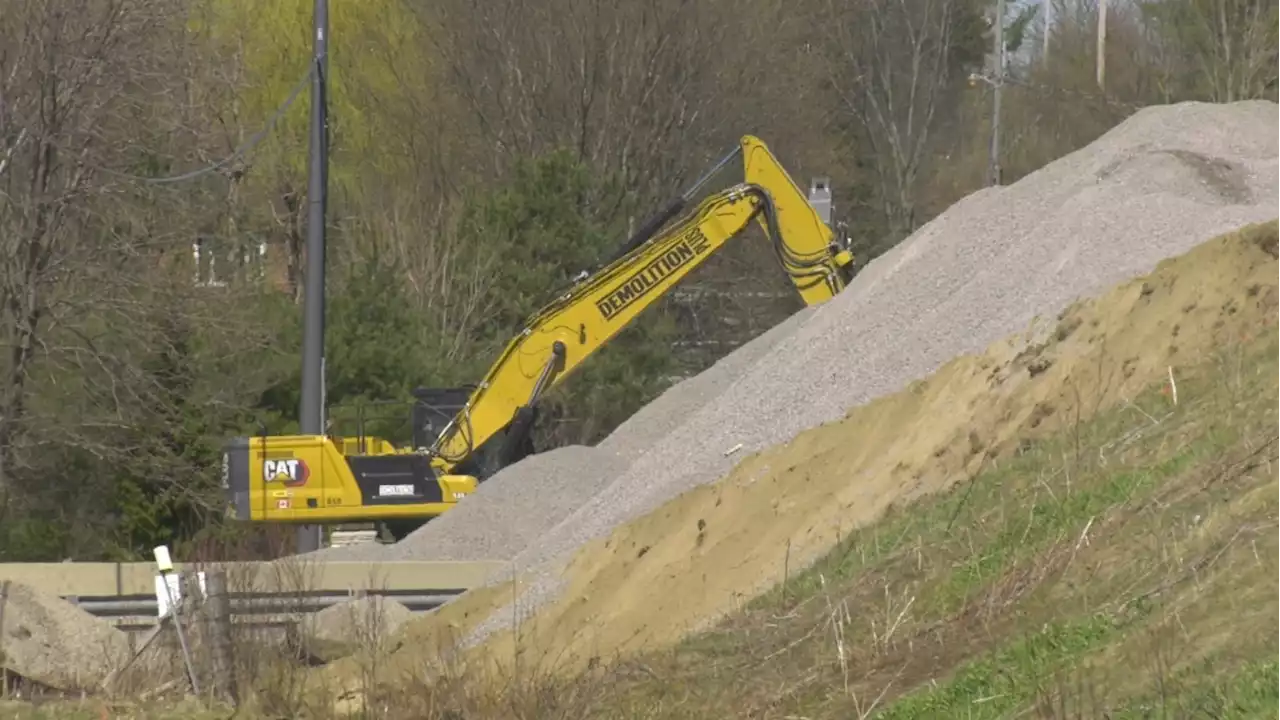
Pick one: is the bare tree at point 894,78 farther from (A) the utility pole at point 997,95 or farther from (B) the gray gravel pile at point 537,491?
(B) the gray gravel pile at point 537,491

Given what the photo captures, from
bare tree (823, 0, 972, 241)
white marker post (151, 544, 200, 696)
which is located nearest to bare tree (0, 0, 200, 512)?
white marker post (151, 544, 200, 696)

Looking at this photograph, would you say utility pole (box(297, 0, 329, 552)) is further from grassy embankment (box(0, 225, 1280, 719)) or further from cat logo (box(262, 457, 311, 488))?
grassy embankment (box(0, 225, 1280, 719))

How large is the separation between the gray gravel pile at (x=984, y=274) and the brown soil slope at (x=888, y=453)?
1.99 feet

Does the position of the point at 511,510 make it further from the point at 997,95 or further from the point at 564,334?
the point at 997,95

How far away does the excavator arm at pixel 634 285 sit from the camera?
24.0 meters

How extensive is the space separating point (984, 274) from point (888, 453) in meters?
3.31

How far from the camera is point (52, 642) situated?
1495 cm

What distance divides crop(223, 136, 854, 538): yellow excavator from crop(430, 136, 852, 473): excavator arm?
0.01m

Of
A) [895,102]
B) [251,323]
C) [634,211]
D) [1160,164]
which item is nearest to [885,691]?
[1160,164]

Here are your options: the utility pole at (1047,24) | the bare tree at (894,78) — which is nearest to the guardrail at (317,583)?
the bare tree at (894,78)

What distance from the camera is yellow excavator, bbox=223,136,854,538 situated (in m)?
23.3

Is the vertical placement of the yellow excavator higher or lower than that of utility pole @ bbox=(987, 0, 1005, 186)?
lower

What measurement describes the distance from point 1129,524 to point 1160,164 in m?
8.84

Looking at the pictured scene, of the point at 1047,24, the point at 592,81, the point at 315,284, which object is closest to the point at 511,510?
the point at 315,284
